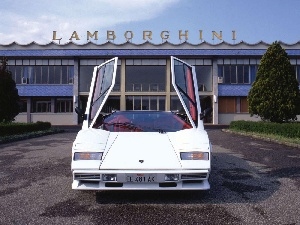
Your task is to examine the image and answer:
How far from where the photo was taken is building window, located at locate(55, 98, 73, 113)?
119 feet

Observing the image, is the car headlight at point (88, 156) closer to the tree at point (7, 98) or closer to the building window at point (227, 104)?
the tree at point (7, 98)

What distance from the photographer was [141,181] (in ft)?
13.7

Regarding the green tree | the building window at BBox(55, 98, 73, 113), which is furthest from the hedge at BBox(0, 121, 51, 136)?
the building window at BBox(55, 98, 73, 113)

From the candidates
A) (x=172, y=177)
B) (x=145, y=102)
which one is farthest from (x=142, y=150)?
(x=145, y=102)

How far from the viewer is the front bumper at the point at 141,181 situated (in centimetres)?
416

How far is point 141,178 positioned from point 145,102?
32676 millimetres

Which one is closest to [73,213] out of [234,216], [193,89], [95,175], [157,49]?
[95,175]

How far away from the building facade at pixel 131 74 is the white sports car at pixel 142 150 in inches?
1183

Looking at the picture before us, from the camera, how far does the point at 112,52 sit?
115 feet

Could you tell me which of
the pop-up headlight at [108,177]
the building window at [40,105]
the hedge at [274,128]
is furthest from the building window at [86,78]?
the pop-up headlight at [108,177]

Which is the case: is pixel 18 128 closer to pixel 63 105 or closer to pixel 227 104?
pixel 63 105

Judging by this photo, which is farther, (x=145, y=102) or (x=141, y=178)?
(x=145, y=102)

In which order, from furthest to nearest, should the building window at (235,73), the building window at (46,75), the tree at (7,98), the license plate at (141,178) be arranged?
1. the building window at (46,75)
2. the building window at (235,73)
3. the tree at (7,98)
4. the license plate at (141,178)

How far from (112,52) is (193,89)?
100 feet
